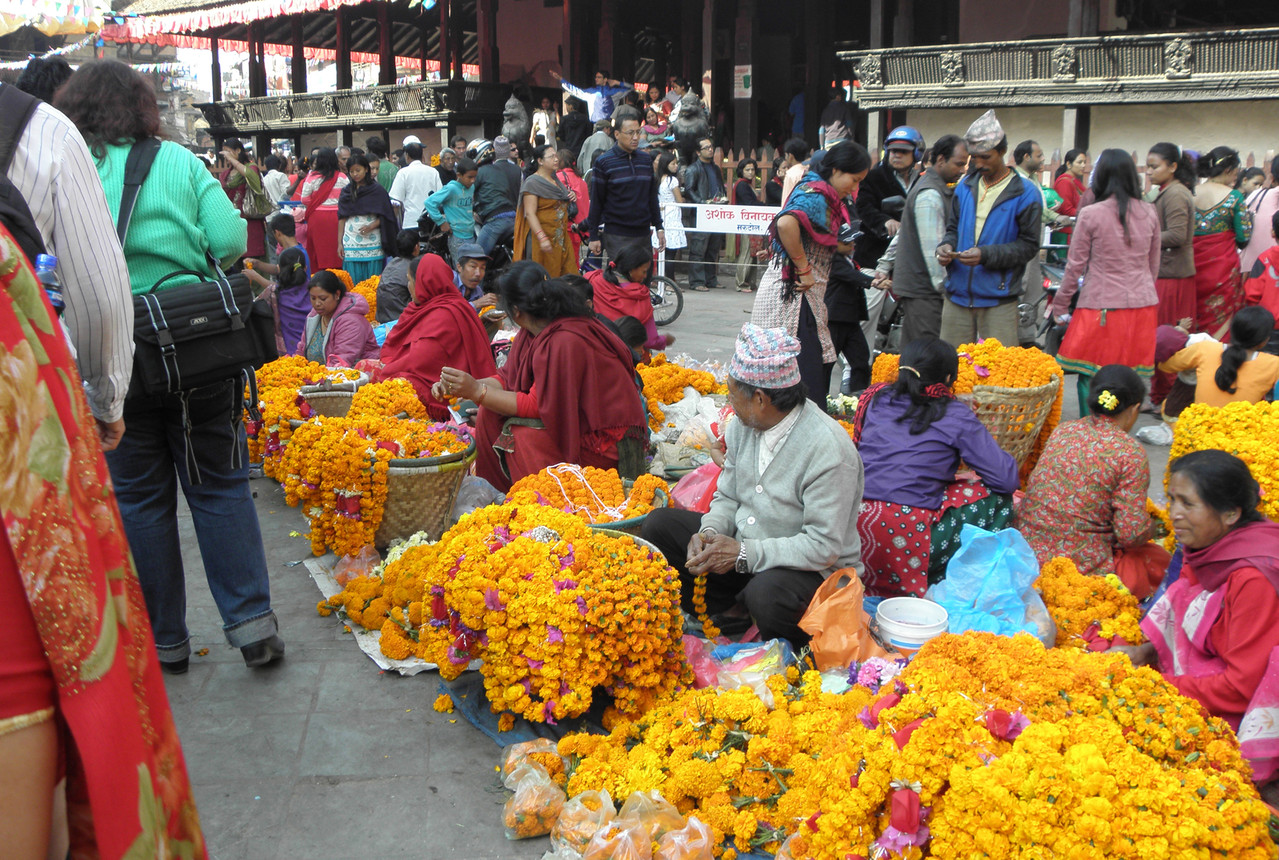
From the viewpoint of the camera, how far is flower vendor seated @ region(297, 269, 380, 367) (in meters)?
6.22

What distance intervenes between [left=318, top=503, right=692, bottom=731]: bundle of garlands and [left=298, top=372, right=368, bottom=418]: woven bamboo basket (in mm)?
2369

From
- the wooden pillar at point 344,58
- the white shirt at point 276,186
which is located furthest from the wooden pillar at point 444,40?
the white shirt at point 276,186

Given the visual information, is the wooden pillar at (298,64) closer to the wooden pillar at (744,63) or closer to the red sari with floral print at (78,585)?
the wooden pillar at (744,63)

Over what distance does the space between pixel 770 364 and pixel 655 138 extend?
11426 millimetres

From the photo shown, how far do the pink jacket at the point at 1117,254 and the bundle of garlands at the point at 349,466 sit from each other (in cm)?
362

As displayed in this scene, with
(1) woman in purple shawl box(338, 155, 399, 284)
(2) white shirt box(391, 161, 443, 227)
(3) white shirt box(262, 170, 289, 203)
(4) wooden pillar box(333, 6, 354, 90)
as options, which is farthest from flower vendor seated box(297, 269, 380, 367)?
(4) wooden pillar box(333, 6, 354, 90)

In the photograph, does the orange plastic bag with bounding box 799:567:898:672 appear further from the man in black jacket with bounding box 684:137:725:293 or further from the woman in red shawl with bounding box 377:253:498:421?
the man in black jacket with bounding box 684:137:725:293

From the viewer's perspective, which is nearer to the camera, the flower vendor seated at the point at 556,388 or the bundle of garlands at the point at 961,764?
the bundle of garlands at the point at 961,764

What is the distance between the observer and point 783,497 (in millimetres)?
3361

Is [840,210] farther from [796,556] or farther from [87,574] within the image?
[87,574]

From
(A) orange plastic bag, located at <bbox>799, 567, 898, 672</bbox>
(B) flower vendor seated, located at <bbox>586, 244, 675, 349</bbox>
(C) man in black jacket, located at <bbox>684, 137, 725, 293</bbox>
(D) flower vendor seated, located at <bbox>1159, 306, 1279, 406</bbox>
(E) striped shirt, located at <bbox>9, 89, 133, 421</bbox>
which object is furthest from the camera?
(C) man in black jacket, located at <bbox>684, 137, 725, 293</bbox>

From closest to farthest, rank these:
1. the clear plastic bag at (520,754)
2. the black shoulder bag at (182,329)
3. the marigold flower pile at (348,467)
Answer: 1. the clear plastic bag at (520,754)
2. the black shoulder bag at (182,329)
3. the marigold flower pile at (348,467)

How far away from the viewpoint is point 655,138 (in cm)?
1398

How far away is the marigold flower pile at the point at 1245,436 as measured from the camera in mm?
3340
